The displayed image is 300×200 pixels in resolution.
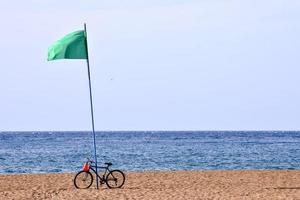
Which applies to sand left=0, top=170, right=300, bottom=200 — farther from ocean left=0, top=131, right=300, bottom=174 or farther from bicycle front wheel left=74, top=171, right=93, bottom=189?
ocean left=0, top=131, right=300, bottom=174

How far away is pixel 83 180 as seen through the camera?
24016 mm

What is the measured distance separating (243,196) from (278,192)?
201 centimetres

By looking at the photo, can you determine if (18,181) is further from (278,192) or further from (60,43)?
(278,192)

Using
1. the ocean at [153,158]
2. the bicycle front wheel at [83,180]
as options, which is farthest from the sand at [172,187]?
the ocean at [153,158]

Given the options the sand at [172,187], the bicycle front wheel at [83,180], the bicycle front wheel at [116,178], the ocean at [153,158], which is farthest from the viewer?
the ocean at [153,158]

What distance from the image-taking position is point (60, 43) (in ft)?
73.4

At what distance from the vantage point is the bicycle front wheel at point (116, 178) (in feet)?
79.1

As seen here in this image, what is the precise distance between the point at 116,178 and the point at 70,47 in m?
4.95

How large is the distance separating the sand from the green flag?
4.51 meters

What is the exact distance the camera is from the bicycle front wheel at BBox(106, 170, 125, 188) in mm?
24098

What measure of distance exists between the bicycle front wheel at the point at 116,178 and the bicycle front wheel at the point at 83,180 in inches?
26.0

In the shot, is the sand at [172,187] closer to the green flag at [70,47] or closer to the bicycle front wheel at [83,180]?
the bicycle front wheel at [83,180]

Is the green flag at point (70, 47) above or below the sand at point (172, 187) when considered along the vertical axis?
above

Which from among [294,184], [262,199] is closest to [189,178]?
[294,184]
